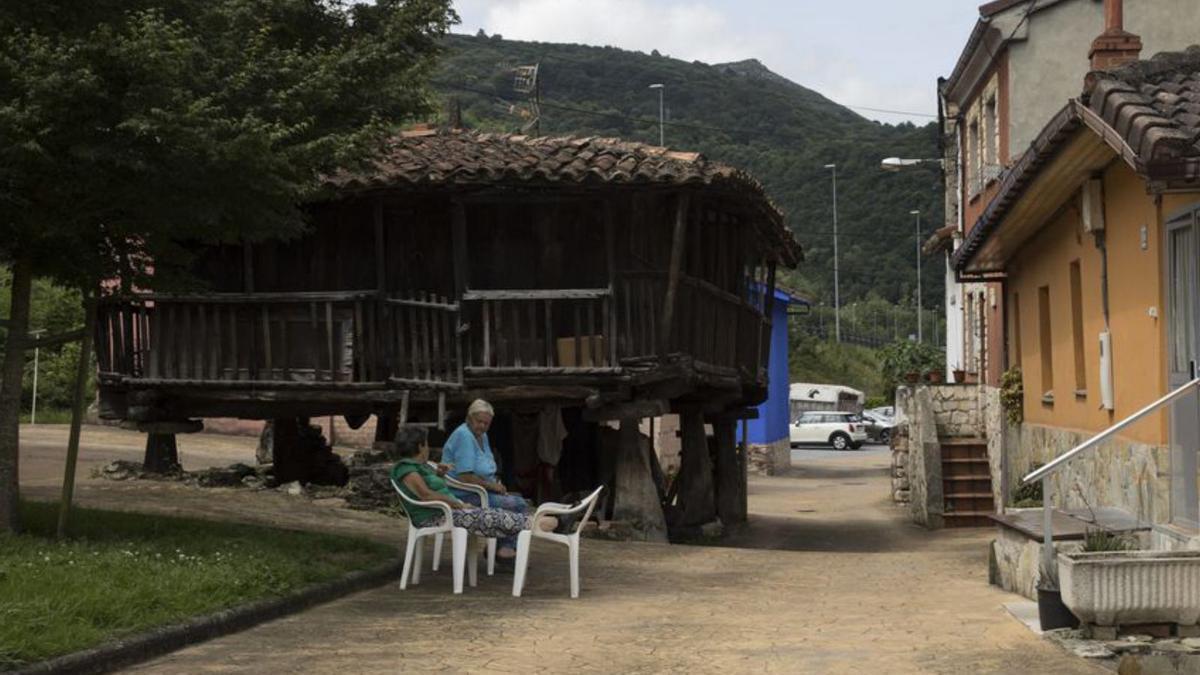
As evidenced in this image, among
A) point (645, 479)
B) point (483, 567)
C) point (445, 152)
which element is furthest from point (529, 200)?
point (483, 567)

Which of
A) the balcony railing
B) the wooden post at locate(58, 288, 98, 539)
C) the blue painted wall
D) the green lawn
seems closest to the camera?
the green lawn

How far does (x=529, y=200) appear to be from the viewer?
1736 centimetres

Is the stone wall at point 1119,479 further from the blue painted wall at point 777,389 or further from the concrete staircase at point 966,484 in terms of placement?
the blue painted wall at point 777,389

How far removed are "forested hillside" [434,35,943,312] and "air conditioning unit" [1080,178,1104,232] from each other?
42337 mm

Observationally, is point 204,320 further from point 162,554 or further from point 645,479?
point 162,554

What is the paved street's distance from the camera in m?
8.34

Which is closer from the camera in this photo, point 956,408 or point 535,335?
point 535,335

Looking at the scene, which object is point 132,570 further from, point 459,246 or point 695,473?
point 695,473

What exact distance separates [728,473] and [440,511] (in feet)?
45.9

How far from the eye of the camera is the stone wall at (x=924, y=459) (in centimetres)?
2461

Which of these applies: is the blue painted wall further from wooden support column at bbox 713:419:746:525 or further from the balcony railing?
the balcony railing

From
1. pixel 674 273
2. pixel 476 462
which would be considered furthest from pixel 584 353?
A: pixel 476 462

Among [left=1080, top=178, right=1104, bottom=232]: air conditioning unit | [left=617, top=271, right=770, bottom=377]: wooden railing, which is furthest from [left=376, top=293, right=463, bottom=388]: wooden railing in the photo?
[left=1080, top=178, right=1104, bottom=232]: air conditioning unit

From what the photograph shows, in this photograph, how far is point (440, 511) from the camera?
442 inches
